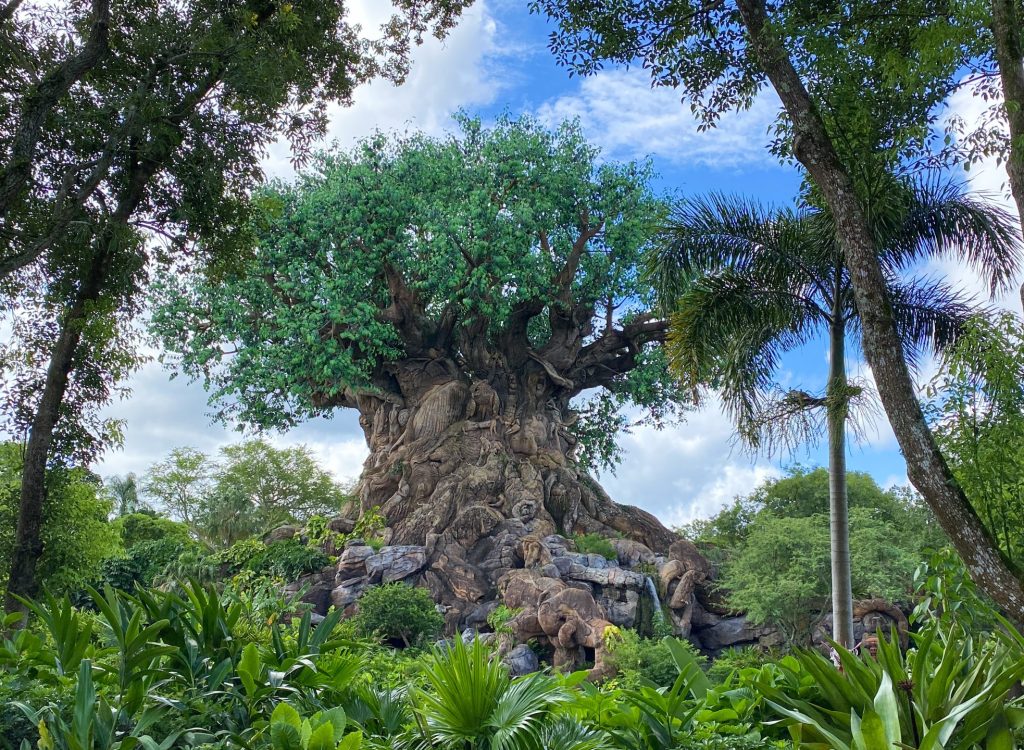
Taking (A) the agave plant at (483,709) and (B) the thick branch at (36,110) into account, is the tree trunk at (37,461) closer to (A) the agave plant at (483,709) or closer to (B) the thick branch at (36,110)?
(B) the thick branch at (36,110)

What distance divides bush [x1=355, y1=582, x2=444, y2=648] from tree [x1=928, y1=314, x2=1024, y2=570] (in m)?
10.6

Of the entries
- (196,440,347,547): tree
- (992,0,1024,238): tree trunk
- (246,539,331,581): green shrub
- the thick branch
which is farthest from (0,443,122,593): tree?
(196,440,347,547): tree

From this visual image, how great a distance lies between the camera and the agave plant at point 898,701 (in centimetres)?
326

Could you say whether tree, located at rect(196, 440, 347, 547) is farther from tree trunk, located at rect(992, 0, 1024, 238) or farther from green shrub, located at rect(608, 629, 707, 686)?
tree trunk, located at rect(992, 0, 1024, 238)

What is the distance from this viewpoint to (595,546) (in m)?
18.9

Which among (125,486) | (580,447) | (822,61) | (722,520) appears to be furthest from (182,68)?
(125,486)

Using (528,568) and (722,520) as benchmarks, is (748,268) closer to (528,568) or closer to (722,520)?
(528,568)

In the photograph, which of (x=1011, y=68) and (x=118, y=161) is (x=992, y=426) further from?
(x=118, y=161)

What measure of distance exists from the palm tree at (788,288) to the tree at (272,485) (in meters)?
20.5

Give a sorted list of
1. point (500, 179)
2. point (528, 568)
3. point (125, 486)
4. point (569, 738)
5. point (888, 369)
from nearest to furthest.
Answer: point (569, 738)
point (888, 369)
point (528, 568)
point (500, 179)
point (125, 486)

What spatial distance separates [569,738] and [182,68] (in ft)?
27.1

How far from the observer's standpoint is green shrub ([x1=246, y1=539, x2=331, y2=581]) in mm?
17953

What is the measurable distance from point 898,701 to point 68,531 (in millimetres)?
10913

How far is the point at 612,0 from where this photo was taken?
31.5ft
